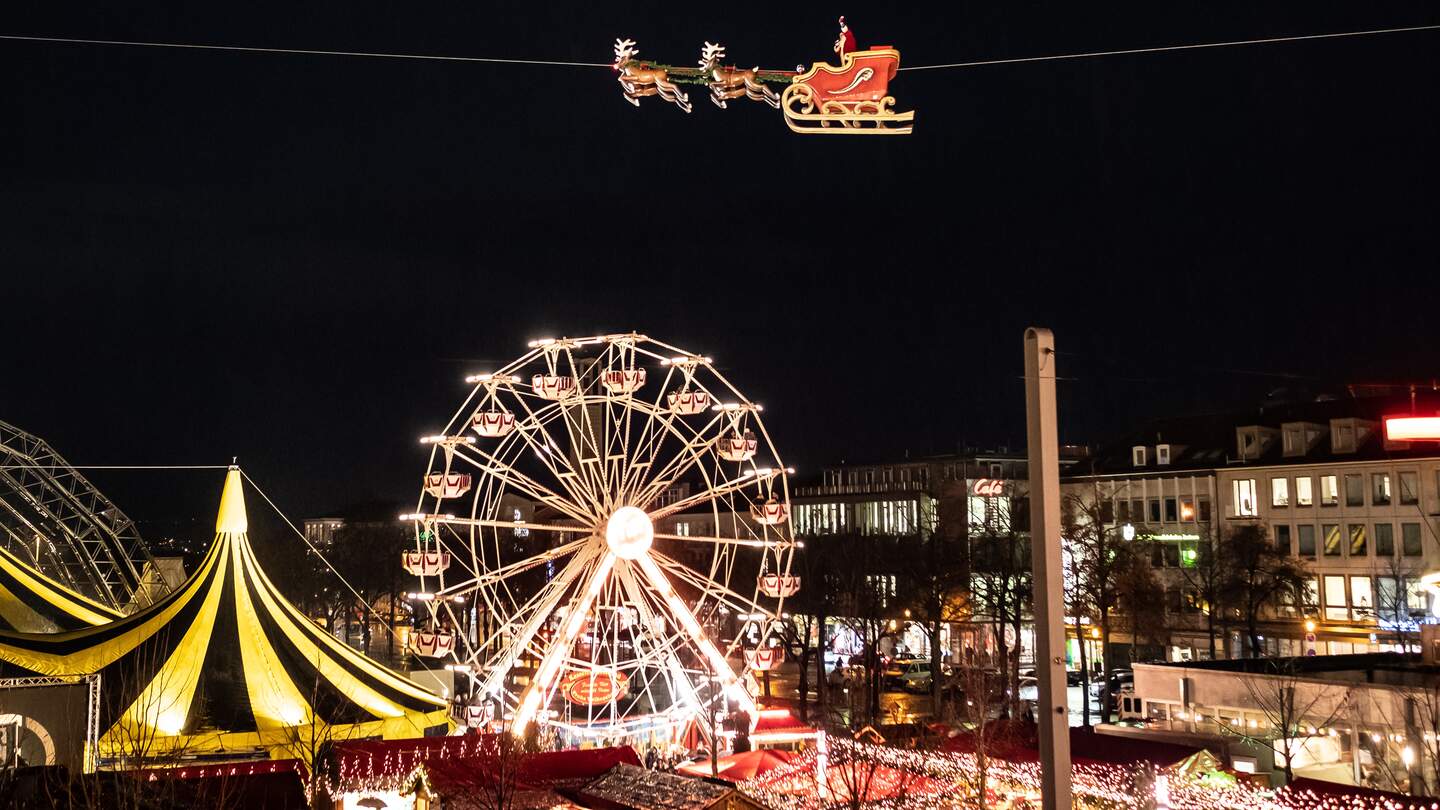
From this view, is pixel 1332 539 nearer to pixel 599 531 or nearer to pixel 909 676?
pixel 909 676

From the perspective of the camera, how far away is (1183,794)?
19609 mm

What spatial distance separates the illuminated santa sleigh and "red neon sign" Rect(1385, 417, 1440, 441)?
22.9 feet

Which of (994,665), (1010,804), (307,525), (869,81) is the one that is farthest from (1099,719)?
(307,525)

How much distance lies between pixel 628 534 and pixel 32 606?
17480 mm

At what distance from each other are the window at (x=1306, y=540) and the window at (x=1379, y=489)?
3292mm

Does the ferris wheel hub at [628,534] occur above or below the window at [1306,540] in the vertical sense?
below

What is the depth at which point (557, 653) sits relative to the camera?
30.0m

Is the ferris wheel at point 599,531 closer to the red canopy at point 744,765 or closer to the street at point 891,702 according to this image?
the red canopy at point 744,765

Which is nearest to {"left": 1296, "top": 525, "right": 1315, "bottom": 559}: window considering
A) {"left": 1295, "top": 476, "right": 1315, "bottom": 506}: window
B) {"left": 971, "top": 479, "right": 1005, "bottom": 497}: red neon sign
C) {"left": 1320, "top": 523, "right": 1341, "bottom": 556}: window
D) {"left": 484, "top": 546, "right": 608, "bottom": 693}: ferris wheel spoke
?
{"left": 1320, "top": 523, "right": 1341, "bottom": 556}: window

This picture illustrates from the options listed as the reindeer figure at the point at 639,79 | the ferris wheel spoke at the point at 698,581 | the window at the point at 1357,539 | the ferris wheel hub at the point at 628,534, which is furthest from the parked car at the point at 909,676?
the reindeer figure at the point at 639,79

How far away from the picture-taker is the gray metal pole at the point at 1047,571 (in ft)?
25.4

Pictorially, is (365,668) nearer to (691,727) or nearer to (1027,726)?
(691,727)

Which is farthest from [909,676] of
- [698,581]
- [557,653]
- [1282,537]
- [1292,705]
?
[1292,705]

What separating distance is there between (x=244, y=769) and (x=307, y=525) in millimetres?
120350
